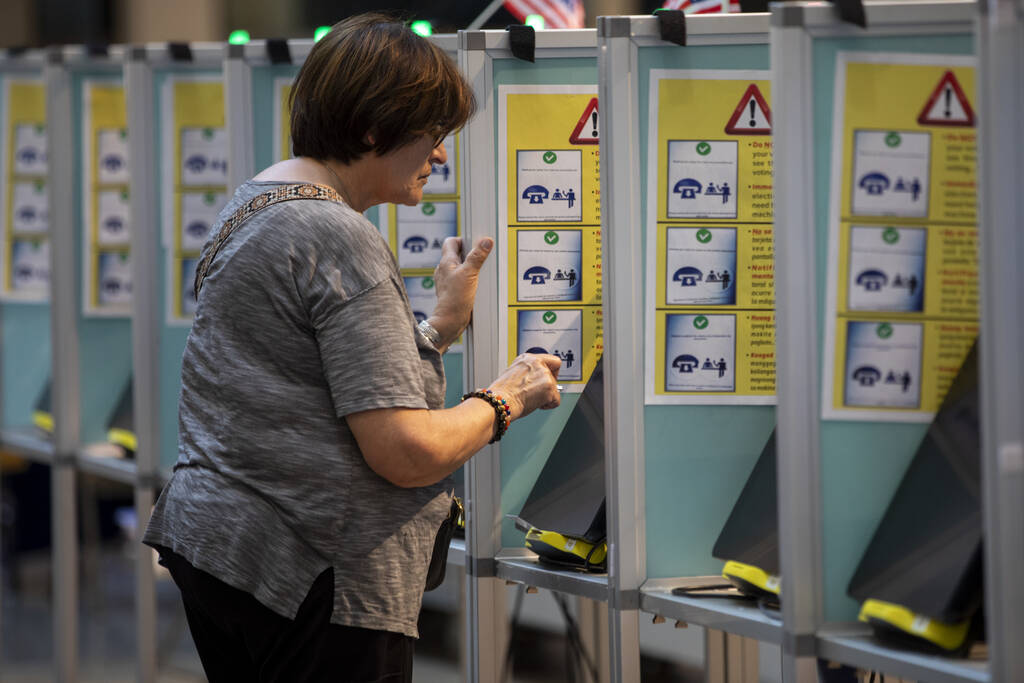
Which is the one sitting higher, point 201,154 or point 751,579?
point 201,154

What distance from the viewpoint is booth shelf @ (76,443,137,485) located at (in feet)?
11.1

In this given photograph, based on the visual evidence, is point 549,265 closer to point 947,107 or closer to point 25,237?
point 947,107

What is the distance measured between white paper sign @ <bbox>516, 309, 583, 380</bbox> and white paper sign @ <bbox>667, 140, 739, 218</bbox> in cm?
30

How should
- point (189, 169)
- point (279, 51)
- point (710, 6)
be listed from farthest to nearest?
point (189, 169) < point (279, 51) < point (710, 6)

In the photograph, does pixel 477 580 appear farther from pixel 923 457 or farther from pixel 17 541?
pixel 17 541

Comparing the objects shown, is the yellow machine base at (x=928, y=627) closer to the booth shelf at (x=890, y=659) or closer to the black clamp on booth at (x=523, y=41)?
the booth shelf at (x=890, y=659)

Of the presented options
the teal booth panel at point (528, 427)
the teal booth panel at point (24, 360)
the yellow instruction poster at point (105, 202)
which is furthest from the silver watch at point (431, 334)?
the teal booth panel at point (24, 360)

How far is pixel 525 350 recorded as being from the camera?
214 centimetres

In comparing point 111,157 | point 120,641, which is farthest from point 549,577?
point 120,641

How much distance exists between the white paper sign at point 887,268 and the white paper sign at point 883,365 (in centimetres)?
3

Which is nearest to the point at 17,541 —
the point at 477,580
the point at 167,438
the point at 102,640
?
the point at 102,640

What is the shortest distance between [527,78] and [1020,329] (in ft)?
3.34

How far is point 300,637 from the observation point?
1.65m

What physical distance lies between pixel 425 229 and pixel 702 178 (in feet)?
2.38
